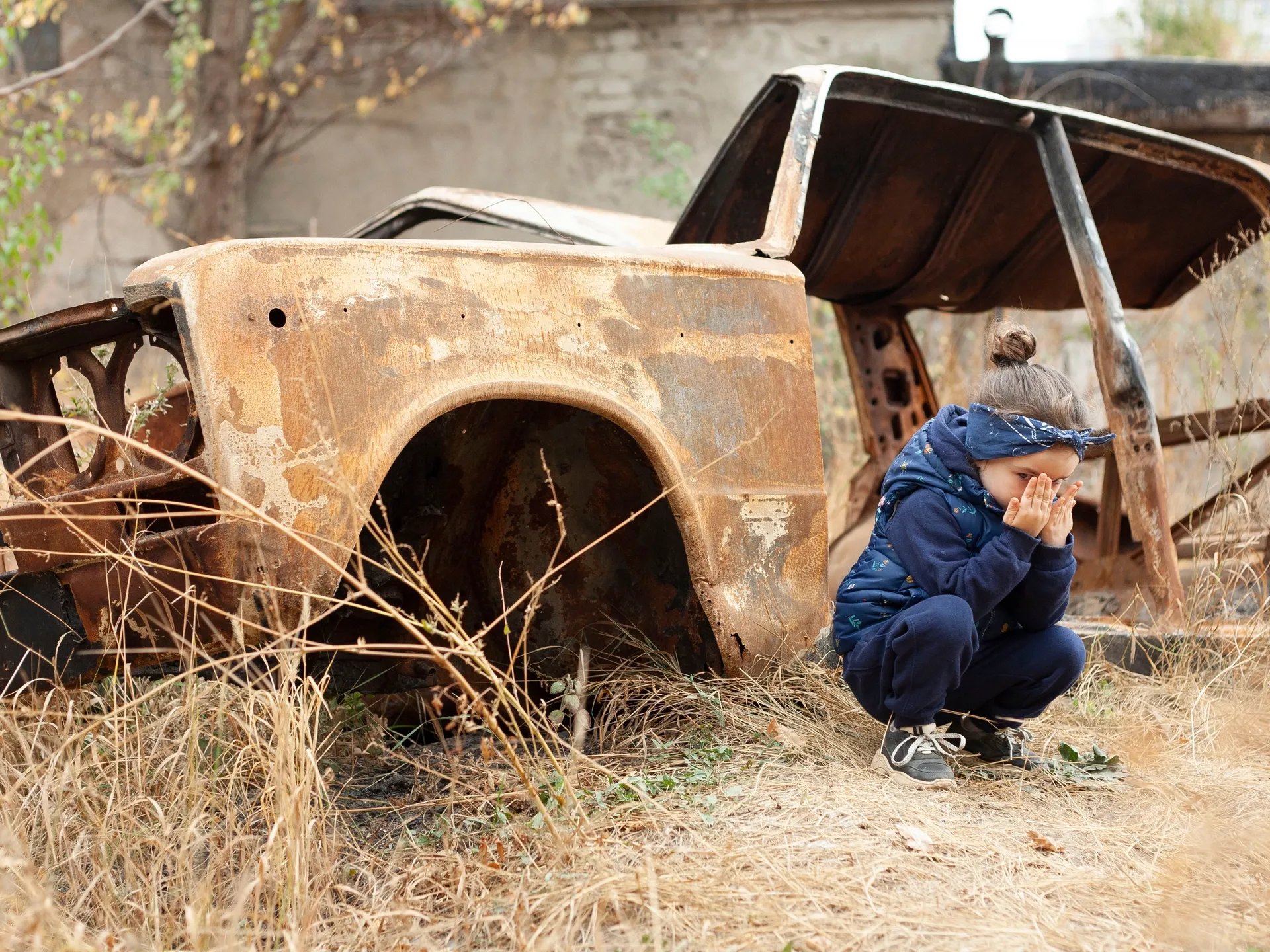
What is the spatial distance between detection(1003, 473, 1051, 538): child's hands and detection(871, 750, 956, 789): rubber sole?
0.56 metres

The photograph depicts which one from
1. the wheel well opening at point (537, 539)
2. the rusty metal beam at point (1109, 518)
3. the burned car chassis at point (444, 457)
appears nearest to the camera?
the burned car chassis at point (444, 457)

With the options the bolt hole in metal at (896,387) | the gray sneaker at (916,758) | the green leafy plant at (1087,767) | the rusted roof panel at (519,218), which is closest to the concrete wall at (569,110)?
the bolt hole in metal at (896,387)

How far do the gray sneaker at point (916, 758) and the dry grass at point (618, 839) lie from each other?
0.05 m

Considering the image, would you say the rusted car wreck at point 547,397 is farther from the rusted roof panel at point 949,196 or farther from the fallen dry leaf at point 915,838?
the fallen dry leaf at point 915,838

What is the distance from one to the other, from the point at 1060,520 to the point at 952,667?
14.6 inches

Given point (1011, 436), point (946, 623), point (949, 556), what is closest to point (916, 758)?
point (946, 623)

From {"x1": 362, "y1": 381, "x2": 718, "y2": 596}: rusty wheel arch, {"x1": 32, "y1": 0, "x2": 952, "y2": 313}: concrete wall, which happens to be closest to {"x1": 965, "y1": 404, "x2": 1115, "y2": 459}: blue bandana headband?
{"x1": 362, "y1": 381, "x2": 718, "y2": 596}: rusty wheel arch

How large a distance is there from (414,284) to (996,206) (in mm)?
2734

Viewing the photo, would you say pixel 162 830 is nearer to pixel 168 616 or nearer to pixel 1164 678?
pixel 168 616

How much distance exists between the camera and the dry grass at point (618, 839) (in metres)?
1.91

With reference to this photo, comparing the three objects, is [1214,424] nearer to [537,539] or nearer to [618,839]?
[537,539]

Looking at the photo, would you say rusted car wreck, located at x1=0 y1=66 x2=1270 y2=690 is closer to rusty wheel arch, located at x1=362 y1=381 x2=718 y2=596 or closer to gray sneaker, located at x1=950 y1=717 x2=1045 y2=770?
rusty wheel arch, located at x1=362 y1=381 x2=718 y2=596

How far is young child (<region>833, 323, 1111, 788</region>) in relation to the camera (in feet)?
8.11

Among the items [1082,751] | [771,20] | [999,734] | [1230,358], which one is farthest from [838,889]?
[771,20]
